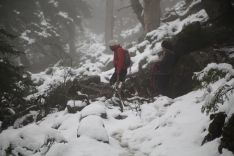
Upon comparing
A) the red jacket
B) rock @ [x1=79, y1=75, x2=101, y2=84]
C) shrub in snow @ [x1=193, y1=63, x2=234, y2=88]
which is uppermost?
the red jacket

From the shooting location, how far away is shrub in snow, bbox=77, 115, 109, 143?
235 inches

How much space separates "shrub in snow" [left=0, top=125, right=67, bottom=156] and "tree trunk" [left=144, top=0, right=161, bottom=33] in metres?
9.83

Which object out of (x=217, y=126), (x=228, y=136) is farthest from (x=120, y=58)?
(x=228, y=136)

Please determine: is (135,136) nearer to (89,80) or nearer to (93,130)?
(93,130)

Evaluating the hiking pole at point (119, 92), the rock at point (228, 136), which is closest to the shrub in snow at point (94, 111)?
the hiking pole at point (119, 92)

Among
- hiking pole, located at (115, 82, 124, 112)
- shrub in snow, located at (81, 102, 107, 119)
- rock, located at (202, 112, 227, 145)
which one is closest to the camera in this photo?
rock, located at (202, 112, 227, 145)

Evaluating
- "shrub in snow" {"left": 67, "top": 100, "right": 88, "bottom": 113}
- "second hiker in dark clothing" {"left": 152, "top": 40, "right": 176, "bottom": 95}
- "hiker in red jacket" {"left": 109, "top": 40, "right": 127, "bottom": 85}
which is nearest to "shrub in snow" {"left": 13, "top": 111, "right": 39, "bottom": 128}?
"shrub in snow" {"left": 67, "top": 100, "right": 88, "bottom": 113}

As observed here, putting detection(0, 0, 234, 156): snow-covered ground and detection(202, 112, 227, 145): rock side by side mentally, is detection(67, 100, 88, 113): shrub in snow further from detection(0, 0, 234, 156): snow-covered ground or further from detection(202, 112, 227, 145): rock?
detection(202, 112, 227, 145): rock

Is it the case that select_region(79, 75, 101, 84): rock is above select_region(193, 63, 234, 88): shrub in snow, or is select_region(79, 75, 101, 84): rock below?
below

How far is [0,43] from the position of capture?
31.9 feet

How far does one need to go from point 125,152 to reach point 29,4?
1698 centimetres

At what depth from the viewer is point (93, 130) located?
6.09m

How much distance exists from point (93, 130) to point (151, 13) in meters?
9.26

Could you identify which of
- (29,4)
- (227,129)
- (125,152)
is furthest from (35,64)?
(227,129)
